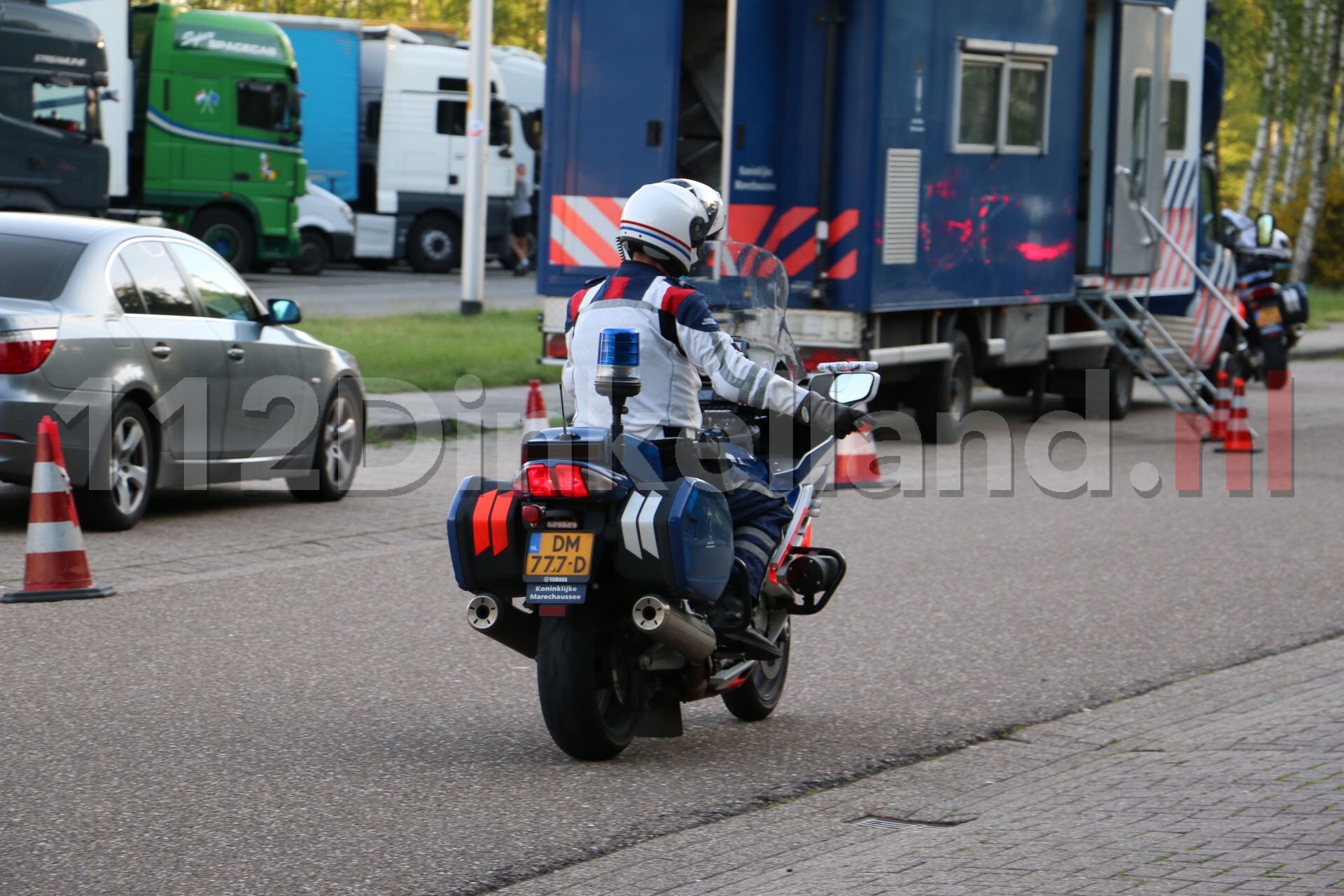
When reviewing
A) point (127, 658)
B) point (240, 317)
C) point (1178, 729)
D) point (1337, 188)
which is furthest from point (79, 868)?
point (1337, 188)

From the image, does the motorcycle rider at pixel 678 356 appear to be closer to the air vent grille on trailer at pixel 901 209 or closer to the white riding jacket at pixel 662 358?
the white riding jacket at pixel 662 358

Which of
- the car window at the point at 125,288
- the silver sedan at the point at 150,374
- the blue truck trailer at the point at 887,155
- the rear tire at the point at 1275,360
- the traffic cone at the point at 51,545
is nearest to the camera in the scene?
the traffic cone at the point at 51,545

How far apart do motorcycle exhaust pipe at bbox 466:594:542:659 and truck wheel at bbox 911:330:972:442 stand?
9896 millimetres

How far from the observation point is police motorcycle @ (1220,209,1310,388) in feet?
66.3

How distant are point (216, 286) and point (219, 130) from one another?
1872cm

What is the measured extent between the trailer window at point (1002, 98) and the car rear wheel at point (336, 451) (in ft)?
19.0

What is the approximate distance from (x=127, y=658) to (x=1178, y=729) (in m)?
3.76

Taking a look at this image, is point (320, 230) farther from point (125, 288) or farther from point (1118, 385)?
point (125, 288)

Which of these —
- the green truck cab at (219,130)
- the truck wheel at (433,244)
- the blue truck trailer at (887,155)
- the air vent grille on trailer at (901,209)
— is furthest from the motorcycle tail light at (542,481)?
the truck wheel at (433,244)

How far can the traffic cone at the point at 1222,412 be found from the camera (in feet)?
50.3

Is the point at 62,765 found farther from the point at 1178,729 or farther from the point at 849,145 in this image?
the point at 849,145

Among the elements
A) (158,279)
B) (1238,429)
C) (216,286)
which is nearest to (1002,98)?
(1238,429)

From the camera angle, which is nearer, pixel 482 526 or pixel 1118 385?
pixel 482 526

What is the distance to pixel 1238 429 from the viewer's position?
14.9 meters
